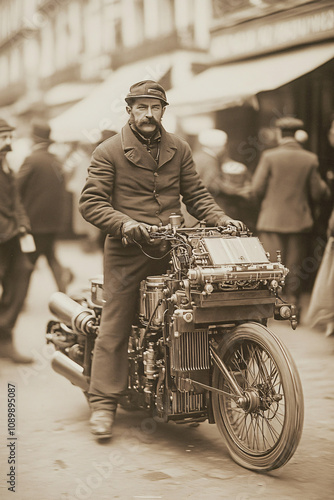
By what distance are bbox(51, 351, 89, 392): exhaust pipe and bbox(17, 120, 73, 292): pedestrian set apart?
2.13 m

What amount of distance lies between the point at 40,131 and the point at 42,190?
2.07ft

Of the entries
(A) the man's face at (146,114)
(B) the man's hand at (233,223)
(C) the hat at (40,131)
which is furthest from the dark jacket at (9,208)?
(B) the man's hand at (233,223)

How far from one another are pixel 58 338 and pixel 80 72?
11.1 ft

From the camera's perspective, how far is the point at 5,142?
752 centimetres

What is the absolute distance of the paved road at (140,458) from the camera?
4.02 m

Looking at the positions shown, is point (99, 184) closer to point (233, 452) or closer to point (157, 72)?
point (233, 452)

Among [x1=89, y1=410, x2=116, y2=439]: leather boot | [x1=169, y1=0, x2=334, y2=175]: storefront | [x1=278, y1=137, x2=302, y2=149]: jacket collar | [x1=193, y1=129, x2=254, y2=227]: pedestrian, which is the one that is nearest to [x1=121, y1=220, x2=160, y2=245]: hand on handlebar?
[x1=89, y1=410, x2=116, y2=439]: leather boot

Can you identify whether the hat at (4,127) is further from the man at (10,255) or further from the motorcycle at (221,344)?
the motorcycle at (221,344)

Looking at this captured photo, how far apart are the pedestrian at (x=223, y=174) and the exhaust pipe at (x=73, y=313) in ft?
9.53

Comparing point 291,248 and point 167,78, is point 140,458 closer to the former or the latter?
point 291,248

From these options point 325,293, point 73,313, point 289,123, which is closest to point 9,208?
point 73,313

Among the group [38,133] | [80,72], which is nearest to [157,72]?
[80,72]

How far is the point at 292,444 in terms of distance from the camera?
400 centimetres

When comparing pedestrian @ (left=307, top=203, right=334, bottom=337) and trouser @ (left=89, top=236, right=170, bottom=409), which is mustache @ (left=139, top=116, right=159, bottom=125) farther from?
pedestrian @ (left=307, top=203, right=334, bottom=337)
